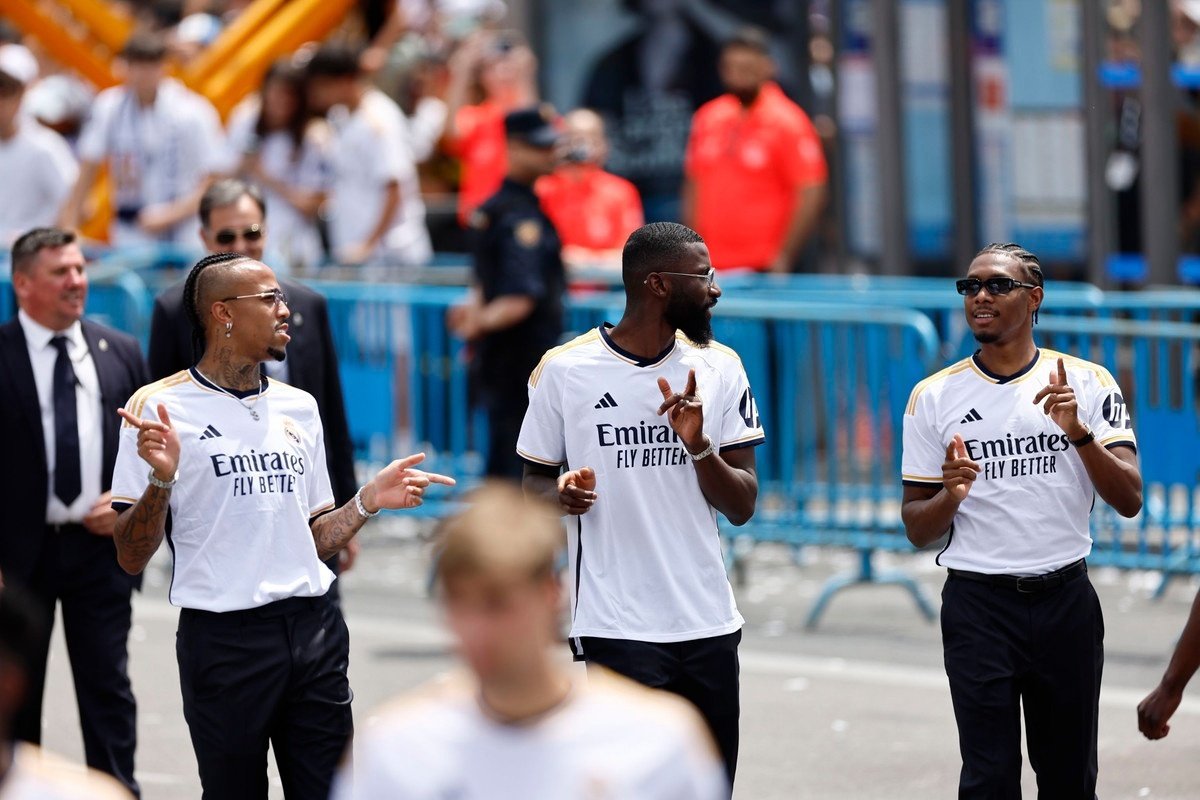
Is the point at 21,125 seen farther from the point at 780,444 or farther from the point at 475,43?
the point at 780,444

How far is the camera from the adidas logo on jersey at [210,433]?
546 centimetres

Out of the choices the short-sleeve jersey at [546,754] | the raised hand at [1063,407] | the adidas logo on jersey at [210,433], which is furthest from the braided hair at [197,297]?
the short-sleeve jersey at [546,754]

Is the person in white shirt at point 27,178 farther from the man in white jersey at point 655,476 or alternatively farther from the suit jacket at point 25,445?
A: the man in white jersey at point 655,476

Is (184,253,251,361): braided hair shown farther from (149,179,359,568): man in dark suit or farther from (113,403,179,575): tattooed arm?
(149,179,359,568): man in dark suit

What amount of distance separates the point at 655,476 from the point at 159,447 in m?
1.28

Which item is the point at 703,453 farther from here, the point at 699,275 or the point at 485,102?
the point at 485,102

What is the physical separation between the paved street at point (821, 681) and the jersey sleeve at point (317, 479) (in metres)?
1.58

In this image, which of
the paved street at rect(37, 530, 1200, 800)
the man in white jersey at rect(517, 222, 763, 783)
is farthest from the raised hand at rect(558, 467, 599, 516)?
the paved street at rect(37, 530, 1200, 800)

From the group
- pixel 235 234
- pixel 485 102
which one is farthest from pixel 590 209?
pixel 235 234

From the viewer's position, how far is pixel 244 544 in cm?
545

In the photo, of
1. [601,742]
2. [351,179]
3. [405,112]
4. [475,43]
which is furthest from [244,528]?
[405,112]

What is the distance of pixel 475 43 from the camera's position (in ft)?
47.2

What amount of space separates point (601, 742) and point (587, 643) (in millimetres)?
2449

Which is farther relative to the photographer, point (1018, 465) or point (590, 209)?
point (590, 209)
